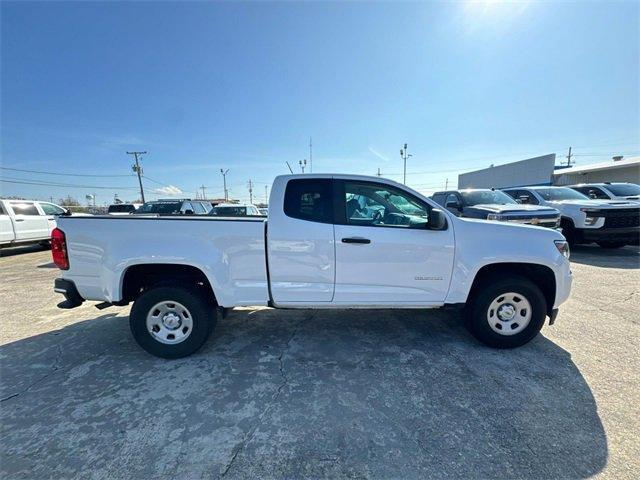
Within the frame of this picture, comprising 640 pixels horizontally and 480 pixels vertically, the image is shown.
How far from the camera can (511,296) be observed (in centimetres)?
328

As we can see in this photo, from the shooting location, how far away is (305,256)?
312 centimetres

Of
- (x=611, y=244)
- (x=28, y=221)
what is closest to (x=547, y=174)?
(x=611, y=244)

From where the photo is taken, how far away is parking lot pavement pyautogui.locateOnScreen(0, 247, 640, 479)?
195 cm

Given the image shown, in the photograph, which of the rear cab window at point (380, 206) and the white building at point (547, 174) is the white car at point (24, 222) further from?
the white building at point (547, 174)

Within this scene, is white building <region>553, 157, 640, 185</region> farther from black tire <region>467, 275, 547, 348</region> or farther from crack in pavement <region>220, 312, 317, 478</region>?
crack in pavement <region>220, 312, 317, 478</region>

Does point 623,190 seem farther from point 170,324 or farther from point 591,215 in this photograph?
point 170,324

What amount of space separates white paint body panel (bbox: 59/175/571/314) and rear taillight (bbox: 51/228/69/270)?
6 cm

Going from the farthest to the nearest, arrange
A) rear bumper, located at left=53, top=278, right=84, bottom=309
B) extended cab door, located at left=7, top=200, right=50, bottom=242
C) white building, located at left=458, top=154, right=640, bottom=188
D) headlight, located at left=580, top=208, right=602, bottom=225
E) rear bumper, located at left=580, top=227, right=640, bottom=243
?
white building, located at left=458, top=154, right=640, bottom=188 → extended cab door, located at left=7, top=200, right=50, bottom=242 → headlight, located at left=580, top=208, right=602, bottom=225 → rear bumper, located at left=580, top=227, right=640, bottom=243 → rear bumper, located at left=53, top=278, right=84, bottom=309

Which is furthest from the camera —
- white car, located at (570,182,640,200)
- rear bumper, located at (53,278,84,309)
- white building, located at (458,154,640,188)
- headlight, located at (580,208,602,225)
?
white building, located at (458,154,640,188)

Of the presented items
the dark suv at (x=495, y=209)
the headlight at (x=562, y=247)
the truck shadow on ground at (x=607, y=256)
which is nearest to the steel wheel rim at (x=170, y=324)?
the headlight at (x=562, y=247)

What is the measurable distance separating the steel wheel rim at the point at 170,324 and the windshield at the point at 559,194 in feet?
38.1

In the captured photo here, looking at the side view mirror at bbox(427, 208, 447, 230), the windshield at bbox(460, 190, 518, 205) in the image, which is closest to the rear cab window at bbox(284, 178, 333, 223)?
the side view mirror at bbox(427, 208, 447, 230)

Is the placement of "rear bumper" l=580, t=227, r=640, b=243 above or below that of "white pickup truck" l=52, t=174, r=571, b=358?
below

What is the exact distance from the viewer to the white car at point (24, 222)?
9305mm
